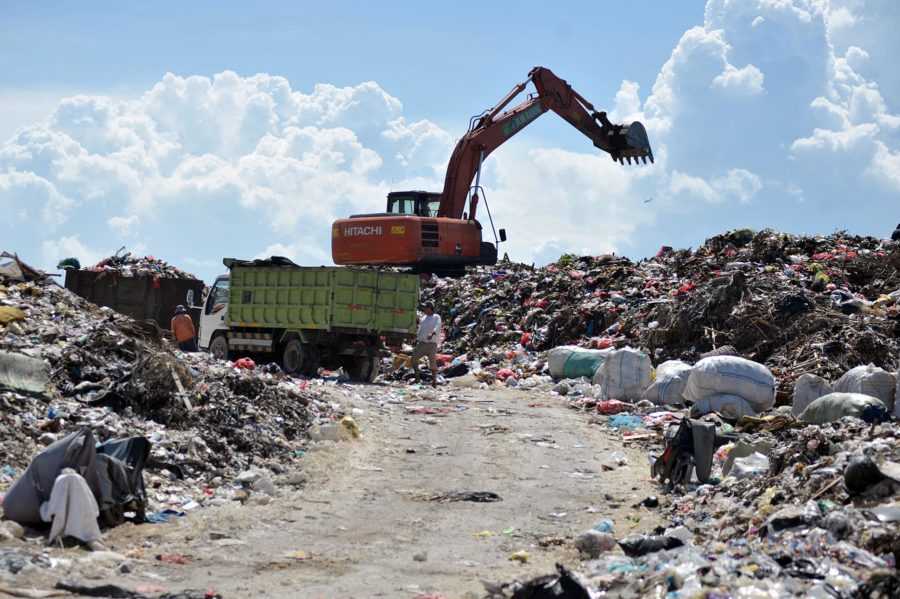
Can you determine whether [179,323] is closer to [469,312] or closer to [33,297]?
[33,297]

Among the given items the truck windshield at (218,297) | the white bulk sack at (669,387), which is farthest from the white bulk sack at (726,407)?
the truck windshield at (218,297)

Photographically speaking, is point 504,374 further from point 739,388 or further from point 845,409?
point 845,409

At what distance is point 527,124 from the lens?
90.4 ft

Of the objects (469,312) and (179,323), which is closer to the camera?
(179,323)

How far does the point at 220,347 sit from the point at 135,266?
28.1ft

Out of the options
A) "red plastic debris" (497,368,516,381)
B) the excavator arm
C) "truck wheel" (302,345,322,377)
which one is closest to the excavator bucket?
the excavator arm

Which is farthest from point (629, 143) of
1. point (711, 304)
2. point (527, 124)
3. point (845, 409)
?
point (845, 409)

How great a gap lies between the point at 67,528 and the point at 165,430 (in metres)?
3.28

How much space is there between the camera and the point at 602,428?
44.9 feet

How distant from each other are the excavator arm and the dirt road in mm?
13575

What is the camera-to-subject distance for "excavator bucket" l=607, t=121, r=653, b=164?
26.2 m

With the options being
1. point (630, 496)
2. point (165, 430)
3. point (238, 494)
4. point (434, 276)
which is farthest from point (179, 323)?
point (434, 276)

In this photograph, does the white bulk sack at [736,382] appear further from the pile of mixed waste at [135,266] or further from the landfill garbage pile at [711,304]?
the pile of mixed waste at [135,266]

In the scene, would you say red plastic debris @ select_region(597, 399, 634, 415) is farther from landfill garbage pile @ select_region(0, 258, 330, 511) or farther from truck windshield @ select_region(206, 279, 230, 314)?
truck windshield @ select_region(206, 279, 230, 314)
